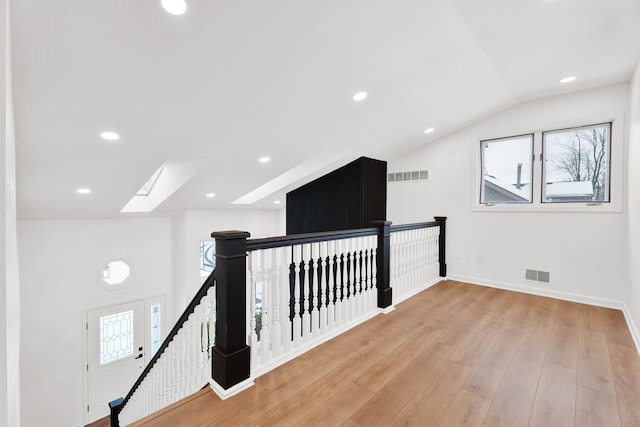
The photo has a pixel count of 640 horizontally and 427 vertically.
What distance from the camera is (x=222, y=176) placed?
4266mm

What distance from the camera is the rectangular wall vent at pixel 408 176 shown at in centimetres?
481

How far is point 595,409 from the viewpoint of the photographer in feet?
5.48

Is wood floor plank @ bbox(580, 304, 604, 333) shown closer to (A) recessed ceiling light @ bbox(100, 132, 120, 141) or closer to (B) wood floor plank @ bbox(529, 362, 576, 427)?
(B) wood floor plank @ bbox(529, 362, 576, 427)

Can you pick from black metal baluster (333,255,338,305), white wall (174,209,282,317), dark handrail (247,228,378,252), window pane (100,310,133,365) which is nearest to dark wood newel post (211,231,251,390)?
dark handrail (247,228,378,252)

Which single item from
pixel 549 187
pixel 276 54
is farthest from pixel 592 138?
pixel 276 54

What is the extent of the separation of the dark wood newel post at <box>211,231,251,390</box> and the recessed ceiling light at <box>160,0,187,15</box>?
4.38 feet

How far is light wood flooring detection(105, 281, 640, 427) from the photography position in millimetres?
1592

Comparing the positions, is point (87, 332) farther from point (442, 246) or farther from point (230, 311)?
point (442, 246)

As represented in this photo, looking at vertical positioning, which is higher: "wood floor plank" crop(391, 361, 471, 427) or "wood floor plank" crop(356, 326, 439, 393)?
"wood floor plank" crop(356, 326, 439, 393)

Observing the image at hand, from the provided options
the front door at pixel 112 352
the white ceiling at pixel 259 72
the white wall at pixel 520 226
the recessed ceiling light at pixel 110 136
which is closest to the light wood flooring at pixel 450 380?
the white wall at pixel 520 226

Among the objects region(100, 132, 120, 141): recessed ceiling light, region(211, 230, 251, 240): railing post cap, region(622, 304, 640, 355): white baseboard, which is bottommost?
region(622, 304, 640, 355): white baseboard

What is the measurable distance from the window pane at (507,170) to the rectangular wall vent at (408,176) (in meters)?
0.86

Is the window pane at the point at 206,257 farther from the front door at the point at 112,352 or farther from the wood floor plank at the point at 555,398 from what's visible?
the wood floor plank at the point at 555,398

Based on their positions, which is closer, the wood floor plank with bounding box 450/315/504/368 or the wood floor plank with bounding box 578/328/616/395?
the wood floor plank with bounding box 578/328/616/395
